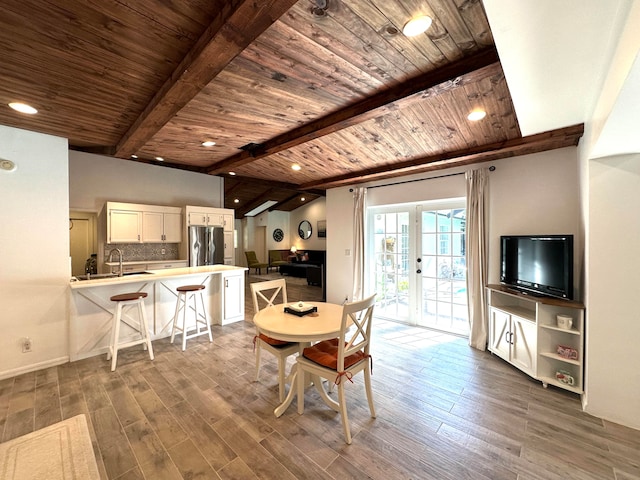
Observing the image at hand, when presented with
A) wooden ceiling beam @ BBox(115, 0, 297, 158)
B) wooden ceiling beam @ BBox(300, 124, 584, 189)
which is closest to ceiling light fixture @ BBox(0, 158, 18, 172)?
wooden ceiling beam @ BBox(115, 0, 297, 158)

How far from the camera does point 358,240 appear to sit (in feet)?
16.1

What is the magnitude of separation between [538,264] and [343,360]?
2.44 metres

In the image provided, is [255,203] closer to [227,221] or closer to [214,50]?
[227,221]

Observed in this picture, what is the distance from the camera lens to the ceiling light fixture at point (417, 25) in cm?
143

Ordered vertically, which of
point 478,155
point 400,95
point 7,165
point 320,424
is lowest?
point 320,424

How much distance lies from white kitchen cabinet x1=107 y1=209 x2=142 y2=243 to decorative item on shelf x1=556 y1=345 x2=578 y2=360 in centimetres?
606

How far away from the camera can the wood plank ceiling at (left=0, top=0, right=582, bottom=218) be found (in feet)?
4.62

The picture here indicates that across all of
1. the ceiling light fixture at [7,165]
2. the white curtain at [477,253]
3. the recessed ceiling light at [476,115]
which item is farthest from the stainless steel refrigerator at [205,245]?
the recessed ceiling light at [476,115]

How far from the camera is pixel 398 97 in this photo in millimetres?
2107

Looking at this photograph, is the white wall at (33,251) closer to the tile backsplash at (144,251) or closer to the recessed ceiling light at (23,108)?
the recessed ceiling light at (23,108)

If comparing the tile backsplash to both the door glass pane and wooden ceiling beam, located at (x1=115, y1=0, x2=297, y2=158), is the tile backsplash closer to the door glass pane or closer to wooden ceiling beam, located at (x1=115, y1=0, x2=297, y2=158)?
wooden ceiling beam, located at (x1=115, y1=0, x2=297, y2=158)

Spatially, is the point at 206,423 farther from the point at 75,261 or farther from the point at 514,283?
the point at 75,261

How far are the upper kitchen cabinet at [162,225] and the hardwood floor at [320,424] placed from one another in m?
2.34

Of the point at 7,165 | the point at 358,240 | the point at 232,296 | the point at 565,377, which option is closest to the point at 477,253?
the point at 565,377
